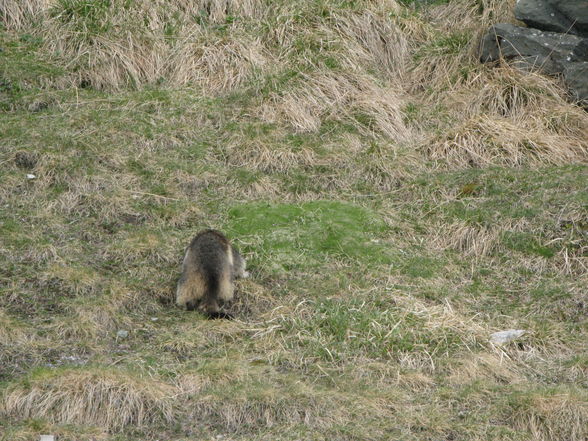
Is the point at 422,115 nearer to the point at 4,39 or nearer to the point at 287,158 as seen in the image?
the point at 287,158

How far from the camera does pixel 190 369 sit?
6.72 metres

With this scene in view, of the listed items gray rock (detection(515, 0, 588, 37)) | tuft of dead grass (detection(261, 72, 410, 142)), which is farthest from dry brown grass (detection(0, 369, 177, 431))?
gray rock (detection(515, 0, 588, 37))

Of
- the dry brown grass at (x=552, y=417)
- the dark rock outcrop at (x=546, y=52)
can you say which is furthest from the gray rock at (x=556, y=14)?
the dry brown grass at (x=552, y=417)

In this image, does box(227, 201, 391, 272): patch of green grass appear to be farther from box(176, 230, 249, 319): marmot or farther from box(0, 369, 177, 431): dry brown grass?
box(0, 369, 177, 431): dry brown grass

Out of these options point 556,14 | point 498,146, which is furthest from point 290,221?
point 556,14

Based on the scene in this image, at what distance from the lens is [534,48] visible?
38.6 feet

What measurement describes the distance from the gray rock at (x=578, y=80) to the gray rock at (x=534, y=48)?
0.46ft

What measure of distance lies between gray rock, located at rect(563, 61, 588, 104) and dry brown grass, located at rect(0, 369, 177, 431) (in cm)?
725

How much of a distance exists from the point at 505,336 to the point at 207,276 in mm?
2491

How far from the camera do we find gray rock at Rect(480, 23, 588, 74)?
11.7 metres

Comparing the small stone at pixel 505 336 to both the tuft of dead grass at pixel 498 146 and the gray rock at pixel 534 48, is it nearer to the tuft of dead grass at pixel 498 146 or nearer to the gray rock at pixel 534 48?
the tuft of dead grass at pixel 498 146

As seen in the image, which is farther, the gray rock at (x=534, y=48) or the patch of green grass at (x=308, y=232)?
the gray rock at (x=534, y=48)

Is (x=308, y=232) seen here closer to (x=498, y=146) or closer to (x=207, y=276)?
(x=207, y=276)

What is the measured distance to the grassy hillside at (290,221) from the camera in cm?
638
